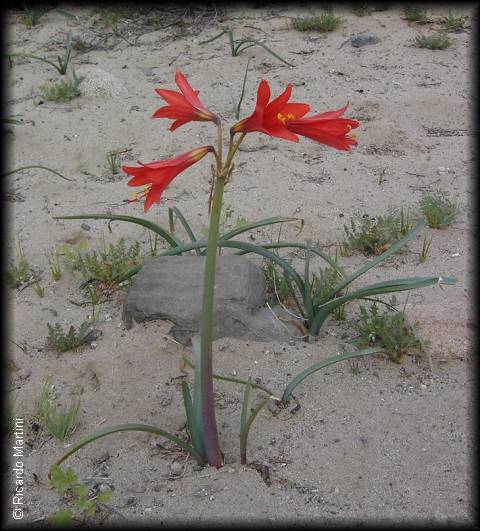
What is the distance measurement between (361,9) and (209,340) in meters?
4.71

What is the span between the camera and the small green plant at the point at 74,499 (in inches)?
82.5

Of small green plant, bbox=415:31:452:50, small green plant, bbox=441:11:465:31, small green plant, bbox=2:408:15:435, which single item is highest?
small green plant, bbox=441:11:465:31

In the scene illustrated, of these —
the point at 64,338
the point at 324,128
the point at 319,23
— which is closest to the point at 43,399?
the point at 64,338

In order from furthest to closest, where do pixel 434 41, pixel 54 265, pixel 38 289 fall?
pixel 434 41
pixel 54 265
pixel 38 289

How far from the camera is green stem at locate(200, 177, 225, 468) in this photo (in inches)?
69.5

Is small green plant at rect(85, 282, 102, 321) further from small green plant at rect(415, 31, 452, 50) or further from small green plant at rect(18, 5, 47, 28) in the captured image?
small green plant at rect(18, 5, 47, 28)

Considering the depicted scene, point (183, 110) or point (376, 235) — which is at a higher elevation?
point (183, 110)

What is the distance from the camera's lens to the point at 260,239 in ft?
11.7

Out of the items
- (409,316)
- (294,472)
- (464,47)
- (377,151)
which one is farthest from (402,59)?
(294,472)

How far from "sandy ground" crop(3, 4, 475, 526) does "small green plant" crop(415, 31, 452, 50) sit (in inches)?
2.1

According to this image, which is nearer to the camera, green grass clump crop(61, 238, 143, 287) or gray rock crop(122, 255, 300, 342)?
gray rock crop(122, 255, 300, 342)

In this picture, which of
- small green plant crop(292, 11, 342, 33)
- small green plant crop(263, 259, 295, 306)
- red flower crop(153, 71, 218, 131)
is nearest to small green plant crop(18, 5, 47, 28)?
small green plant crop(292, 11, 342, 33)

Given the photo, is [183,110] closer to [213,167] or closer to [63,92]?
[213,167]

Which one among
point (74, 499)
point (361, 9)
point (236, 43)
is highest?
point (361, 9)
